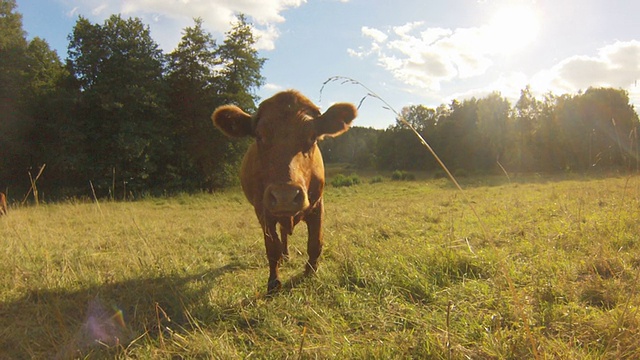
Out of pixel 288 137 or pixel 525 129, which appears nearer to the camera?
Answer: pixel 288 137

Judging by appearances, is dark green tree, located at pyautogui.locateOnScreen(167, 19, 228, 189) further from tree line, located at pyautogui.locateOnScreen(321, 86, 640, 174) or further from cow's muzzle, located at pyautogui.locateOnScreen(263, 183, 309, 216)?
cow's muzzle, located at pyautogui.locateOnScreen(263, 183, 309, 216)

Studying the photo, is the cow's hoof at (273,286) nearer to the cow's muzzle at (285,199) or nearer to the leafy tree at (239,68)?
the cow's muzzle at (285,199)

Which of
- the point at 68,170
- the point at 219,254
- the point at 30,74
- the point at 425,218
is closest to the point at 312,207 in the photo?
the point at 219,254

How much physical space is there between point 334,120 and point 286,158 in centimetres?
117

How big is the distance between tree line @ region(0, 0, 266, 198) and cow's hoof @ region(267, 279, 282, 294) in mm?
19644

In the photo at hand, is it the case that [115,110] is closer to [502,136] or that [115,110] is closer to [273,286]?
[273,286]

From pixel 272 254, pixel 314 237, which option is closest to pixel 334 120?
pixel 314 237

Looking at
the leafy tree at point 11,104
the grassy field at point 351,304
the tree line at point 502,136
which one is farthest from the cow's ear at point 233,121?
the leafy tree at point 11,104

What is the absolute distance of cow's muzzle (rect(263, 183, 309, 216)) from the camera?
116 inches

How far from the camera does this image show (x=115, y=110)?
2255 cm

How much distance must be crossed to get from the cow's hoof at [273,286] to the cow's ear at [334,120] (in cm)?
183

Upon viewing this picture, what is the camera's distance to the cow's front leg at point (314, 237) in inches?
162

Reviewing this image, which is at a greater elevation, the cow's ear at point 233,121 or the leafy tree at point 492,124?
the leafy tree at point 492,124

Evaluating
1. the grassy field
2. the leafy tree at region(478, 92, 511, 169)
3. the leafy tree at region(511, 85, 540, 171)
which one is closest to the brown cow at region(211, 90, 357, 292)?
the grassy field
